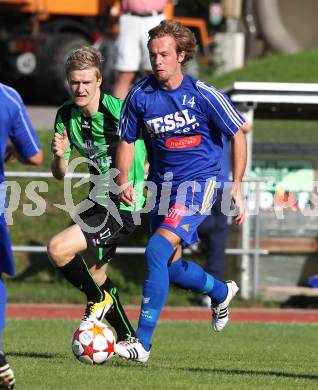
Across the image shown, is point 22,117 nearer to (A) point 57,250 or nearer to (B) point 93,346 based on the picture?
(A) point 57,250

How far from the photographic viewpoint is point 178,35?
7.82m

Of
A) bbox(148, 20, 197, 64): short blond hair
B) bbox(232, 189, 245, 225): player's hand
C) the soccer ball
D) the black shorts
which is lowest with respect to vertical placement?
the soccer ball

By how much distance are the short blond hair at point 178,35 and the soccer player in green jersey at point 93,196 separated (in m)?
0.50

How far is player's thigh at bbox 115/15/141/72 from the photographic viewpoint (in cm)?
1394

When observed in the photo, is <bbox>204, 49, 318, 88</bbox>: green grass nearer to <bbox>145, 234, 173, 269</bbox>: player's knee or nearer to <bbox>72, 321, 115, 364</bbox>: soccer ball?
<bbox>145, 234, 173, 269</bbox>: player's knee

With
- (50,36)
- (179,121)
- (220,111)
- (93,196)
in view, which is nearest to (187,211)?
(179,121)

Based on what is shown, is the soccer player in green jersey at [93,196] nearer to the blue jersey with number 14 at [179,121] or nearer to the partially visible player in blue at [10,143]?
the blue jersey with number 14 at [179,121]

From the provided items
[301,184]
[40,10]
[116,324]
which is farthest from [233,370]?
[40,10]

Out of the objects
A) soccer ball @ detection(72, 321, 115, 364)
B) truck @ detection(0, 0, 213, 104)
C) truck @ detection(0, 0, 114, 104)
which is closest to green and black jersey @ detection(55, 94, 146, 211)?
soccer ball @ detection(72, 321, 115, 364)

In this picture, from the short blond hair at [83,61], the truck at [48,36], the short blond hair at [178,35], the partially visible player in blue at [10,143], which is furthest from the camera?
the truck at [48,36]

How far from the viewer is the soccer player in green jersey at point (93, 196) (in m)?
7.94

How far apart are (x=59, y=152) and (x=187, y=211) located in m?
0.99

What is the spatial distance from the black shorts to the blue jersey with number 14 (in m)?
0.48

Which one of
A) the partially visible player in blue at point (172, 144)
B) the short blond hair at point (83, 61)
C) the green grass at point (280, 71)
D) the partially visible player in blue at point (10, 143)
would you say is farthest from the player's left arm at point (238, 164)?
the green grass at point (280, 71)
